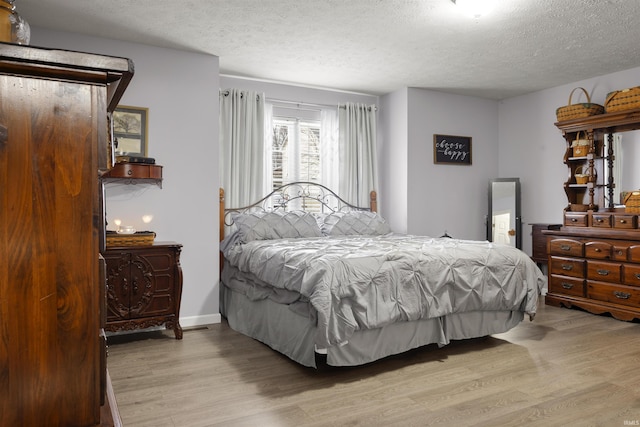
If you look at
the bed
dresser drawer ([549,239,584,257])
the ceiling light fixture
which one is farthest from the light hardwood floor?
the ceiling light fixture

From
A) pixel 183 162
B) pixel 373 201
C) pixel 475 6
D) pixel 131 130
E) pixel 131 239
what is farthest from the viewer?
pixel 373 201

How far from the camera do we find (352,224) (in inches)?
195

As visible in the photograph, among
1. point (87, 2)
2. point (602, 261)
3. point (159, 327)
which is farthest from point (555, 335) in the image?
point (87, 2)

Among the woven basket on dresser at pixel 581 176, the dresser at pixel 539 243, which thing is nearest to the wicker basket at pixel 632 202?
the woven basket on dresser at pixel 581 176

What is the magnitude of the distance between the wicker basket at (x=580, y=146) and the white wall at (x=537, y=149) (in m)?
0.42

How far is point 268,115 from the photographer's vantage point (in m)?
5.16

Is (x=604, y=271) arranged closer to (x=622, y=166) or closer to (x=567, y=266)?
(x=567, y=266)

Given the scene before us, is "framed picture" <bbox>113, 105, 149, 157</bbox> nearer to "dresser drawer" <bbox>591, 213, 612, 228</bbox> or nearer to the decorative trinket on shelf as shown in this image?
the decorative trinket on shelf

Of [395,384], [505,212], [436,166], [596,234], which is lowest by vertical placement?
A: [395,384]

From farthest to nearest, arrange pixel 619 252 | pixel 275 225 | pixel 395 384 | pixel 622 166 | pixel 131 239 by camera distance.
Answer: pixel 622 166
pixel 275 225
pixel 619 252
pixel 131 239
pixel 395 384

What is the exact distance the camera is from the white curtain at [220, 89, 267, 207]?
4.83 metres

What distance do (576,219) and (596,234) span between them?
0.30 meters

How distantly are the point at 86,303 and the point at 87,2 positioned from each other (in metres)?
3.12

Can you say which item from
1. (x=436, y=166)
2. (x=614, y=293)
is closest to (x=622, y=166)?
(x=614, y=293)
